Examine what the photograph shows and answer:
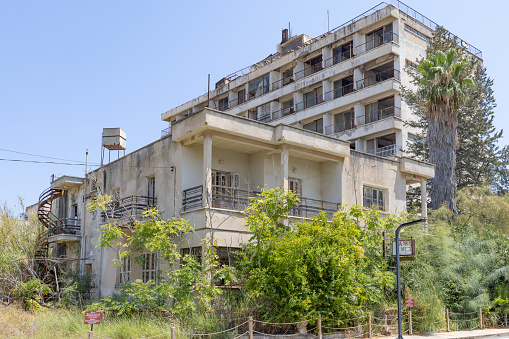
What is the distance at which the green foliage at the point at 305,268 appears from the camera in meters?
16.7

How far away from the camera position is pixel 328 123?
43781mm

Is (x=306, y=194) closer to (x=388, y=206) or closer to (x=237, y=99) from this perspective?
(x=388, y=206)

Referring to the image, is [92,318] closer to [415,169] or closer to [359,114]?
[415,169]

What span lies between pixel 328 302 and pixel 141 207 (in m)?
9.55

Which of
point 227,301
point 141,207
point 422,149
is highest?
point 422,149

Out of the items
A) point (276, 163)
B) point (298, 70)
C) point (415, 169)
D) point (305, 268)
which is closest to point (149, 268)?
point (276, 163)

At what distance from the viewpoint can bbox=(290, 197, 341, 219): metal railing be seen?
22883mm

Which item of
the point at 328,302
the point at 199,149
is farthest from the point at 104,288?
the point at 328,302

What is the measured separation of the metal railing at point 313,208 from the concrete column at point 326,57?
22.5m

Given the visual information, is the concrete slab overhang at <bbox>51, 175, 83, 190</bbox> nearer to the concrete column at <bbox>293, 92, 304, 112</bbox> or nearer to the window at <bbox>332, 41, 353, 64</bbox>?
the concrete column at <bbox>293, 92, 304, 112</bbox>

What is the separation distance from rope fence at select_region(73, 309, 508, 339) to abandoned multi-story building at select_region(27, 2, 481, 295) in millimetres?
3304

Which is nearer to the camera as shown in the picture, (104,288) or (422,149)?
(104,288)

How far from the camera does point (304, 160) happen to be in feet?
79.2

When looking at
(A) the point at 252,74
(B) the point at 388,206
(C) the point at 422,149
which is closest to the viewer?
(B) the point at 388,206
